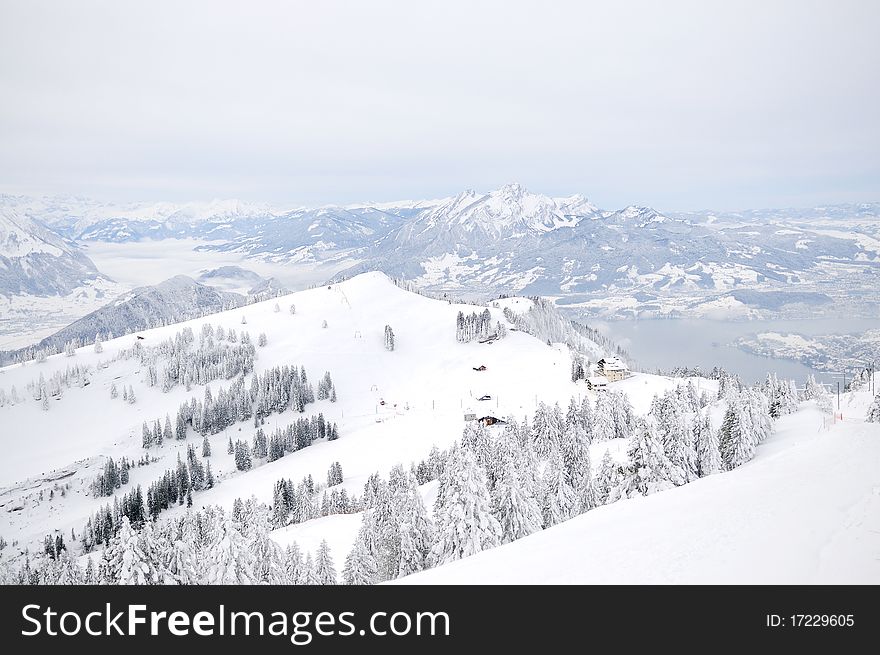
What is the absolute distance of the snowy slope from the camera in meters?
12.9

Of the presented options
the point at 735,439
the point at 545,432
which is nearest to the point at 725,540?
the point at 735,439

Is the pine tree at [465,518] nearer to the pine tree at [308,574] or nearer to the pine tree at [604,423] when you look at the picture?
the pine tree at [308,574]

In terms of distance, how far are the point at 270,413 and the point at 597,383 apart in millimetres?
89433

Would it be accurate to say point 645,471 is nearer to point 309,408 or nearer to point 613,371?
point 613,371

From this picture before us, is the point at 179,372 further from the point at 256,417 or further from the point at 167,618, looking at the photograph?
the point at 167,618

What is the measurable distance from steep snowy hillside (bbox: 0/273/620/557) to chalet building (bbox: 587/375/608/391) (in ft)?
7.57

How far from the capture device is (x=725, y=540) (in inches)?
613

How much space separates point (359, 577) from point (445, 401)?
98.4 m

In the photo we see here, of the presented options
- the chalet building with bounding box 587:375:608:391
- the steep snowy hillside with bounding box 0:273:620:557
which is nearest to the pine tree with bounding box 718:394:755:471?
the steep snowy hillside with bounding box 0:273:620:557

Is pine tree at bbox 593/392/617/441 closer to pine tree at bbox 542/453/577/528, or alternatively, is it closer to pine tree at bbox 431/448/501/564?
pine tree at bbox 542/453/577/528

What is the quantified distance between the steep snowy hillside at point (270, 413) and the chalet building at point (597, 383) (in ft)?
7.57

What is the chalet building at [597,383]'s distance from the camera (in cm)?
10694

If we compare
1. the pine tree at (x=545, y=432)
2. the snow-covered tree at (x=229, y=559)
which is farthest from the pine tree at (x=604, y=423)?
the snow-covered tree at (x=229, y=559)

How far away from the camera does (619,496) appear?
3925 centimetres
